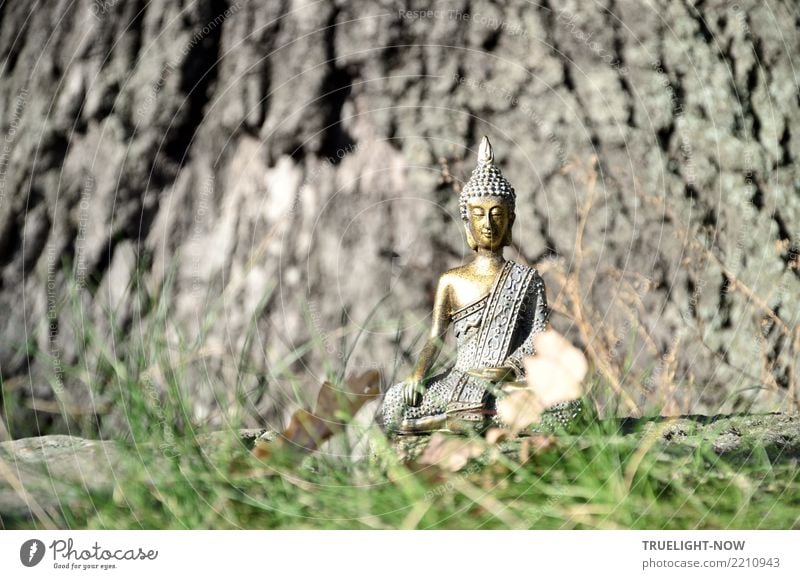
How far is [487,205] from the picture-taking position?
230 centimetres

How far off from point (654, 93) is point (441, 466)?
58.8 inches

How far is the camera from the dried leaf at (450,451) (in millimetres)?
1872

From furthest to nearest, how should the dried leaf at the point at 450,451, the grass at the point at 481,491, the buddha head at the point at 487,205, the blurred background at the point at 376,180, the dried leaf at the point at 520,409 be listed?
1. the blurred background at the point at 376,180
2. the buddha head at the point at 487,205
3. the dried leaf at the point at 520,409
4. the dried leaf at the point at 450,451
5. the grass at the point at 481,491

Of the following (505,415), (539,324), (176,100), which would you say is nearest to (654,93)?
(539,324)

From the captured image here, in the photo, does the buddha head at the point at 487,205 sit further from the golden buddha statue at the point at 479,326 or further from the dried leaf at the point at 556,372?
the dried leaf at the point at 556,372

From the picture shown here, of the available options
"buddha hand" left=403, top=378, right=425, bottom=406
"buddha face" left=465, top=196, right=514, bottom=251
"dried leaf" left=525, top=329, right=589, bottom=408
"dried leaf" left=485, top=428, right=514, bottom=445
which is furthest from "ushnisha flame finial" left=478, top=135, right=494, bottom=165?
"dried leaf" left=485, top=428, right=514, bottom=445

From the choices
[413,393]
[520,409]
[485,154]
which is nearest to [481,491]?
[520,409]

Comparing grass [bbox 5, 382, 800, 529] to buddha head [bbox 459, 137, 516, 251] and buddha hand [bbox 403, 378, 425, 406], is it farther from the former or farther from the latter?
buddha head [bbox 459, 137, 516, 251]

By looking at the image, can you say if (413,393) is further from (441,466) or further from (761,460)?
(761,460)

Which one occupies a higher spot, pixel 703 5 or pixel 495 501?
pixel 703 5

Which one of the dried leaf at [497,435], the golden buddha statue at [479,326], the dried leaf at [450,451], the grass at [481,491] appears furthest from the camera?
the golden buddha statue at [479,326]

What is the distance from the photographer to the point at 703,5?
2805 mm

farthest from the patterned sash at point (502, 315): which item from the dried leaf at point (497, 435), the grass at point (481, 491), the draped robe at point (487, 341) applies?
the grass at point (481, 491)

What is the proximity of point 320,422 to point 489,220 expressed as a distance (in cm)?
65
